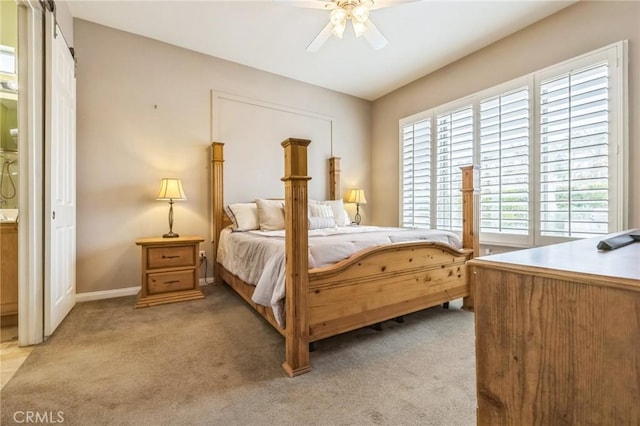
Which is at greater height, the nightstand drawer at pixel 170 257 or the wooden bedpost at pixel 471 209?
the wooden bedpost at pixel 471 209

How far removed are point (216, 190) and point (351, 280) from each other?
2.35 metres

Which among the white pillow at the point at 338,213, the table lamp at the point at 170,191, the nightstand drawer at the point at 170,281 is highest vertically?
the table lamp at the point at 170,191

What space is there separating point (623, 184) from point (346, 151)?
334 cm

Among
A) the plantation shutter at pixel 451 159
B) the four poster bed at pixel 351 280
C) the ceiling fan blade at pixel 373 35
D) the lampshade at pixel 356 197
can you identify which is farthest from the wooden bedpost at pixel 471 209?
the lampshade at pixel 356 197

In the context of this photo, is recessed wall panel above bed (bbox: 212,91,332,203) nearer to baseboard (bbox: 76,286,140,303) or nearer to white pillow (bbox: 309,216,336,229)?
white pillow (bbox: 309,216,336,229)

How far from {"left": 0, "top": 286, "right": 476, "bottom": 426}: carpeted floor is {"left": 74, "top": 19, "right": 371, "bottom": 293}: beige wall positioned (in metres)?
0.98

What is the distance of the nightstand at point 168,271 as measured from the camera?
9.23 feet

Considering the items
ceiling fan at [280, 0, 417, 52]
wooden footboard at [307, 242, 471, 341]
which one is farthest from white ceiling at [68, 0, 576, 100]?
wooden footboard at [307, 242, 471, 341]

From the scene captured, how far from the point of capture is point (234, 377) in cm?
162

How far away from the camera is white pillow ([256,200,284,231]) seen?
10.7 feet

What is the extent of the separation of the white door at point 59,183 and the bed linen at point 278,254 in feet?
4.45

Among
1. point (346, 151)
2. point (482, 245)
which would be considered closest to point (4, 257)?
point (346, 151)

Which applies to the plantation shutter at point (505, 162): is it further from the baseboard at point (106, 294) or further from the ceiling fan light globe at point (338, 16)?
the baseboard at point (106, 294)

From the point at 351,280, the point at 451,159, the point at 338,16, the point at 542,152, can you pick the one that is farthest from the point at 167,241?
the point at 542,152
